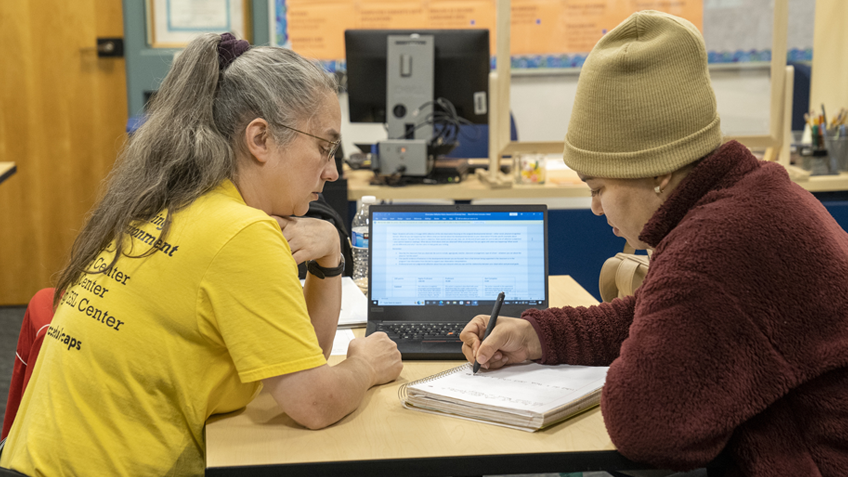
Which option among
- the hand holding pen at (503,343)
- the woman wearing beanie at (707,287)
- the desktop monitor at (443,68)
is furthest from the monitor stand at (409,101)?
the woman wearing beanie at (707,287)

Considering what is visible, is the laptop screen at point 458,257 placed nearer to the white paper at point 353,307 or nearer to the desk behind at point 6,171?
the white paper at point 353,307

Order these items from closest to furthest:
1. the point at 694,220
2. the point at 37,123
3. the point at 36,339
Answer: the point at 694,220 < the point at 36,339 < the point at 37,123

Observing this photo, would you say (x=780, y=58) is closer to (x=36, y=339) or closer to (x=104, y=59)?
(x=36, y=339)

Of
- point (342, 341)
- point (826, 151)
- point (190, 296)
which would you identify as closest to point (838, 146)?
point (826, 151)

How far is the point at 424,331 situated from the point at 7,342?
2839mm

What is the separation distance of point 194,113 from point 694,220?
0.73 metres

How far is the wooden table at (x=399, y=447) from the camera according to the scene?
0.93 metres

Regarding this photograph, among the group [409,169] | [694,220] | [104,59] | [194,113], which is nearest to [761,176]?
[694,220]

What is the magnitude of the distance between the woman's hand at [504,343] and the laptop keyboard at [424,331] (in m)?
0.15

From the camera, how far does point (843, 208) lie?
257 centimetres

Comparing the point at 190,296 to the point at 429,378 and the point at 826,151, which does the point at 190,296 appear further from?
the point at 826,151

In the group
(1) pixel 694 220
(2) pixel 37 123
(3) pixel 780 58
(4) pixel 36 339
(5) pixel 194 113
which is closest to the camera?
(1) pixel 694 220

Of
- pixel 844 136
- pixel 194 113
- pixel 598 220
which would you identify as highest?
pixel 194 113

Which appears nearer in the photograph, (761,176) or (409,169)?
(761,176)
